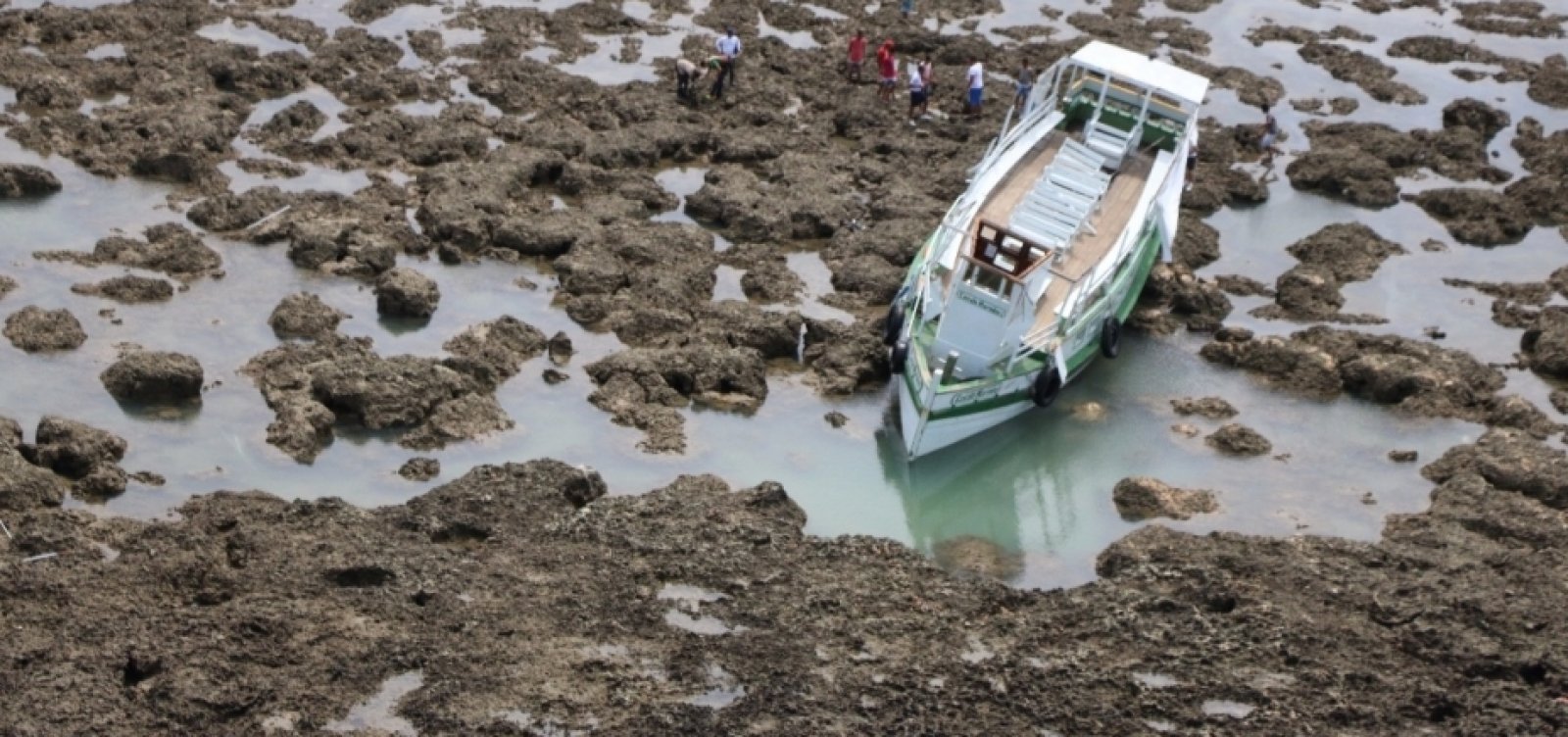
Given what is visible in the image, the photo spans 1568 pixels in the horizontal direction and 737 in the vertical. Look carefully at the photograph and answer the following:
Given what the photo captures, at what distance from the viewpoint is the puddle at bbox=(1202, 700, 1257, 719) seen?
62.6 feet

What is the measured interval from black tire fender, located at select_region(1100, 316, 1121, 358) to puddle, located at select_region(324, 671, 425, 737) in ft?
41.5

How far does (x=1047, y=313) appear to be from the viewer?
26016mm

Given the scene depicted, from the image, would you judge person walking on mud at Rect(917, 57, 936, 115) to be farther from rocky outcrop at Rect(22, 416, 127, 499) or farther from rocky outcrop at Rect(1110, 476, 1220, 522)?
rocky outcrop at Rect(22, 416, 127, 499)

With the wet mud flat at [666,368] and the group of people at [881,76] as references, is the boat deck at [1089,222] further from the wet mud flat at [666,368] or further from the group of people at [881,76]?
the group of people at [881,76]

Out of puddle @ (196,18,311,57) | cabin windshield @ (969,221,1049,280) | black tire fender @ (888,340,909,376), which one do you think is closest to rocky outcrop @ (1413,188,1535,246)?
cabin windshield @ (969,221,1049,280)

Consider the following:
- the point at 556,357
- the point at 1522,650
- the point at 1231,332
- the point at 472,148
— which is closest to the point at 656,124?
the point at 472,148

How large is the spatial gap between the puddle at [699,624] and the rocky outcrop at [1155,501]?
6.63 m

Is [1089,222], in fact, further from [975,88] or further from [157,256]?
[157,256]

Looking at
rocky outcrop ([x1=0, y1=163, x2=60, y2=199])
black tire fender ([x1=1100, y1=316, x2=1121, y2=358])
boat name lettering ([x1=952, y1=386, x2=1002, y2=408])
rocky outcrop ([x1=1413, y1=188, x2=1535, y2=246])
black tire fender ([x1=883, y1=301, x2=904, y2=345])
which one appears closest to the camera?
boat name lettering ([x1=952, y1=386, x2=1002, y2=408])

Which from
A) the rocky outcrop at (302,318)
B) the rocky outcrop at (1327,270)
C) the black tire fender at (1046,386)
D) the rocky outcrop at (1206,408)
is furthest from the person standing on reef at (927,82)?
the rocky outcrop at (302,318)

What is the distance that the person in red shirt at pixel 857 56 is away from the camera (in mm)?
35188

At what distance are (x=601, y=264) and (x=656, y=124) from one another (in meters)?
5.57

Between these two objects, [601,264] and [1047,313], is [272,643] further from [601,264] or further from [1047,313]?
[1047,313]

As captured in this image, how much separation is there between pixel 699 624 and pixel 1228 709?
5828 mm
